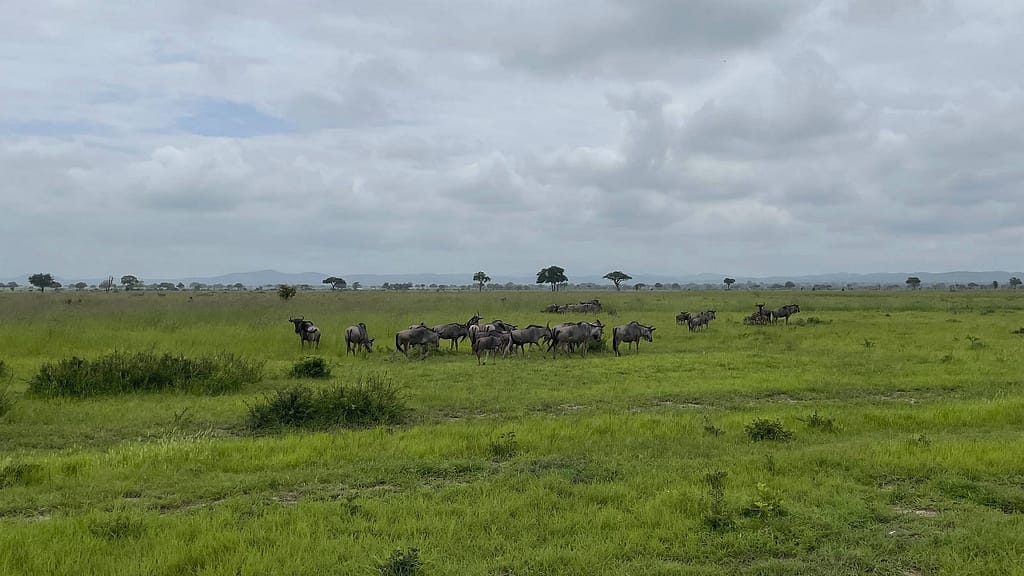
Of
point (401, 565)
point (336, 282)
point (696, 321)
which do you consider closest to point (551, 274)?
point (336, 282)

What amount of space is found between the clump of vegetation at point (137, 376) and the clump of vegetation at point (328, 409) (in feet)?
12.2

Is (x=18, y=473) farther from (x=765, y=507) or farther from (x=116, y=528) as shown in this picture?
(x=765, y=507)

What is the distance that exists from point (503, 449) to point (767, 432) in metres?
4.32

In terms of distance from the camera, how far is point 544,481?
25.4 ft

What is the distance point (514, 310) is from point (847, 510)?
127 feet

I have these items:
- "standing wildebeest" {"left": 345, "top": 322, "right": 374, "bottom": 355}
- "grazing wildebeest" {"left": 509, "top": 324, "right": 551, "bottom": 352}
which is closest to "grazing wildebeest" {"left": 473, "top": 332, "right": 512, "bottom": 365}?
"grazing wildebeest" {"left": 509, "top": 324, "right": 551, "bottom": 352}

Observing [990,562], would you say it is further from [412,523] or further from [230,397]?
[230,397]

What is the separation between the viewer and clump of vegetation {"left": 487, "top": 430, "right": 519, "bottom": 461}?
29.9 ft

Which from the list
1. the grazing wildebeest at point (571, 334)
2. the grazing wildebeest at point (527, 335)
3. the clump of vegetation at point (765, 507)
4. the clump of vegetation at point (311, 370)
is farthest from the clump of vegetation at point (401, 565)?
the grazing wildebeest at point (527, 335)

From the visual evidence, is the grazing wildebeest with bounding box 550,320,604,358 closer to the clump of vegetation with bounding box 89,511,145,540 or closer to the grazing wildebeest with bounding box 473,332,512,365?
the grazing wildebeest with bounding box 473,332,512,365

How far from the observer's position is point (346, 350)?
23516mm

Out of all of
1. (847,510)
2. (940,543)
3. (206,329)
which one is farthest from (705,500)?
(206,329)

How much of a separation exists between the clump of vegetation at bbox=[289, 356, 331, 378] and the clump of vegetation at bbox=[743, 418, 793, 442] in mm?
11250

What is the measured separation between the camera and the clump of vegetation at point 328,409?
11.4 metres
